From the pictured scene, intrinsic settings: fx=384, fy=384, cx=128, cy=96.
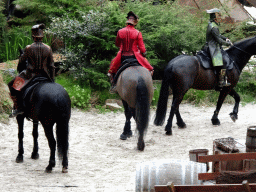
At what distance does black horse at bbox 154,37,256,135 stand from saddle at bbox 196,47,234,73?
95 mm

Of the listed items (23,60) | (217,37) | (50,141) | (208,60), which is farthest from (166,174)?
(217,37)

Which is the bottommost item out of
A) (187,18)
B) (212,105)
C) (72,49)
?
(212,105)

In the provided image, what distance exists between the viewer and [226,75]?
8461mm

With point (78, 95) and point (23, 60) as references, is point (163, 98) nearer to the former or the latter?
point (78, 95)

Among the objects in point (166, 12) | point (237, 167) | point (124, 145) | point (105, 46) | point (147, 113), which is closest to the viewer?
point (237, 167)

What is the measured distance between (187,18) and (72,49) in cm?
404

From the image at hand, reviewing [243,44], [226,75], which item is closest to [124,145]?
[226,75]

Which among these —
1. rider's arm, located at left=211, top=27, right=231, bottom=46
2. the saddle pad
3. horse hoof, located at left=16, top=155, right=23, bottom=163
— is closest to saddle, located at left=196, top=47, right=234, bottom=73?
the saddle pad

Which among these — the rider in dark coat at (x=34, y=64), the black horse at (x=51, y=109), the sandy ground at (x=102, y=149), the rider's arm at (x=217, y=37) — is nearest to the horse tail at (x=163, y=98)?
the sandy ground at (x=102, y=149)

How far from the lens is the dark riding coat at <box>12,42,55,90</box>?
18.5 ft

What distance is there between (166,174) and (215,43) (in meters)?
5.70

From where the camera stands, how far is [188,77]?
788 centimetres

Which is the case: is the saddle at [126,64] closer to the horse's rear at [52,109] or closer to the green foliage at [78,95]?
the horse's rear at [52,109]

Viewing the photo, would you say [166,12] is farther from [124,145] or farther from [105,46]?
[124,145]
